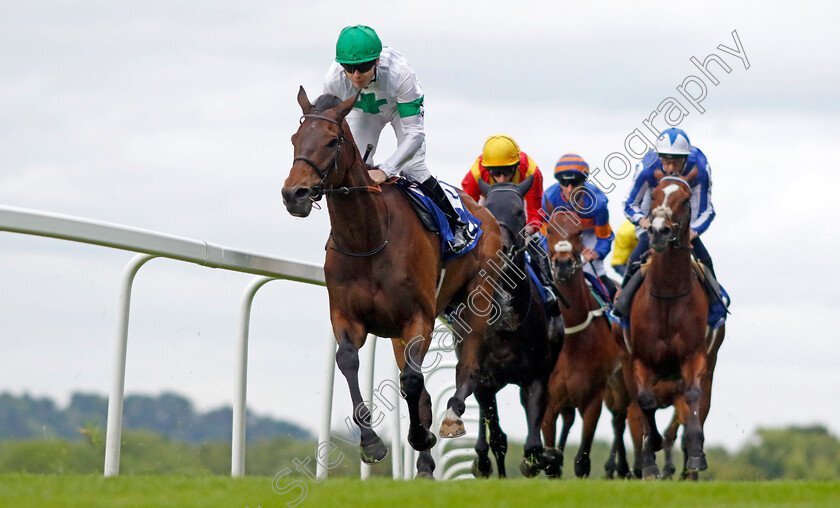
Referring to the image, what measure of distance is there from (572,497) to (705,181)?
446cm

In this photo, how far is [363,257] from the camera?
614cm

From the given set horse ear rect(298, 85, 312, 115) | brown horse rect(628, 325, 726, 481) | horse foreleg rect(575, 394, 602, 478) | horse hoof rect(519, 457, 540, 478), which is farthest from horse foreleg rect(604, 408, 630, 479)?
horse ear rect(298, 85, 312, 115)

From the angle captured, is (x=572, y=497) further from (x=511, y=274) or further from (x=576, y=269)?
(x=576, y=269)

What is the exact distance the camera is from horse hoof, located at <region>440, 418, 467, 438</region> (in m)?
6.57

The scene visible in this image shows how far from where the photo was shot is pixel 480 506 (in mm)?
4258

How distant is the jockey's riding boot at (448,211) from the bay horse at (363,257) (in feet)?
0.76

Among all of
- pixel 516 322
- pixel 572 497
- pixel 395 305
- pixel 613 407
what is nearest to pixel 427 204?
pixel 395 305

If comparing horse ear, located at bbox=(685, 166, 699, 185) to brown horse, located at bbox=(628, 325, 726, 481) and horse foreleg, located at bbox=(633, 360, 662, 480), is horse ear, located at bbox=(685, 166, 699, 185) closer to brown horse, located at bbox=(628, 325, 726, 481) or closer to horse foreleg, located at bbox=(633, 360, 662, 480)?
brown horse, located at bbox=(628, 325, 726, 481)

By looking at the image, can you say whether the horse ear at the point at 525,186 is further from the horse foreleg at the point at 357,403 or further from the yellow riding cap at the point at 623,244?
the yellow riding cap at the point at 623,244

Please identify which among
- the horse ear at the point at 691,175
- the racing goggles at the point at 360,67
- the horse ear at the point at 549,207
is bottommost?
the racing goggles at the point at 360,67

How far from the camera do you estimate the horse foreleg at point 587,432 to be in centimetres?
947

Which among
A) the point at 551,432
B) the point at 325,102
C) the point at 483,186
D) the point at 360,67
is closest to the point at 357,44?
Answer: the point at 360,67

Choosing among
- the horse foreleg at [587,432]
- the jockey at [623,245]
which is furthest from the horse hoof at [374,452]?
the jockey at [623,245]

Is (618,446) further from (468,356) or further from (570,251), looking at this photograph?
(468,356)
